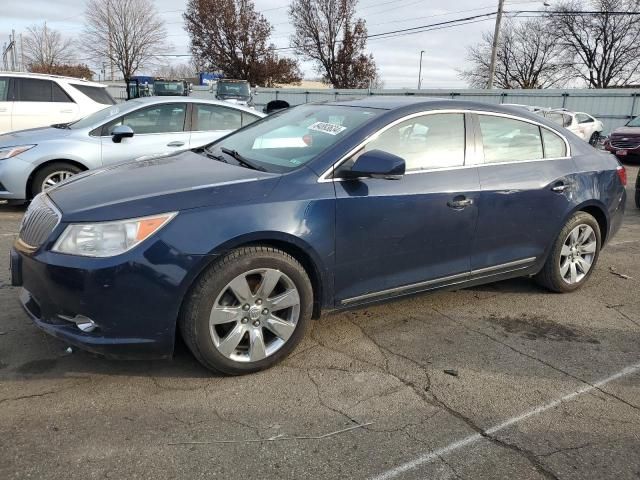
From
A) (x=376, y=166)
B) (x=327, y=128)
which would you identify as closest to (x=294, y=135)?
(x=327, y=128)

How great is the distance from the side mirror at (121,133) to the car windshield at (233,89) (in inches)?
777

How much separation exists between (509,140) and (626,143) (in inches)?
591

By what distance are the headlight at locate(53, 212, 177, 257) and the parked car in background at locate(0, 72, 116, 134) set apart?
24.8 feet

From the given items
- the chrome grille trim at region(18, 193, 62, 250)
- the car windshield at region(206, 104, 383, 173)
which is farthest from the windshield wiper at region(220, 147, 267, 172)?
the chrome grille trim at region(18, 193, 62, 250)

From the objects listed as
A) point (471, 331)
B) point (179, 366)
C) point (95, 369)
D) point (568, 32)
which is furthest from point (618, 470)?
point (568, 32)

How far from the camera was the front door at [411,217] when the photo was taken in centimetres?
331

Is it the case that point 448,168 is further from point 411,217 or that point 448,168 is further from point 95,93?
point 95,93

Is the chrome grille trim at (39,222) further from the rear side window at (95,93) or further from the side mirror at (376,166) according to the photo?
the rear side window at (95,93)

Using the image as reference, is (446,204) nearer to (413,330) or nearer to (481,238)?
(481,238)

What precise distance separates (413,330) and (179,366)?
5.24 ft

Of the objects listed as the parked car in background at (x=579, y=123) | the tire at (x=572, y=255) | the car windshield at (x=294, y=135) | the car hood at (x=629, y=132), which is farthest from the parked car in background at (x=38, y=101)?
the car hood at (x=629, y=132)

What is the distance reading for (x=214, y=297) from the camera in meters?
2.90

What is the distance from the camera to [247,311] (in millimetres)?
3049

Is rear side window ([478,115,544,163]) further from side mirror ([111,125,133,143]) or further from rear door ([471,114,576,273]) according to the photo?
side mirror ([111,125,133,143])
